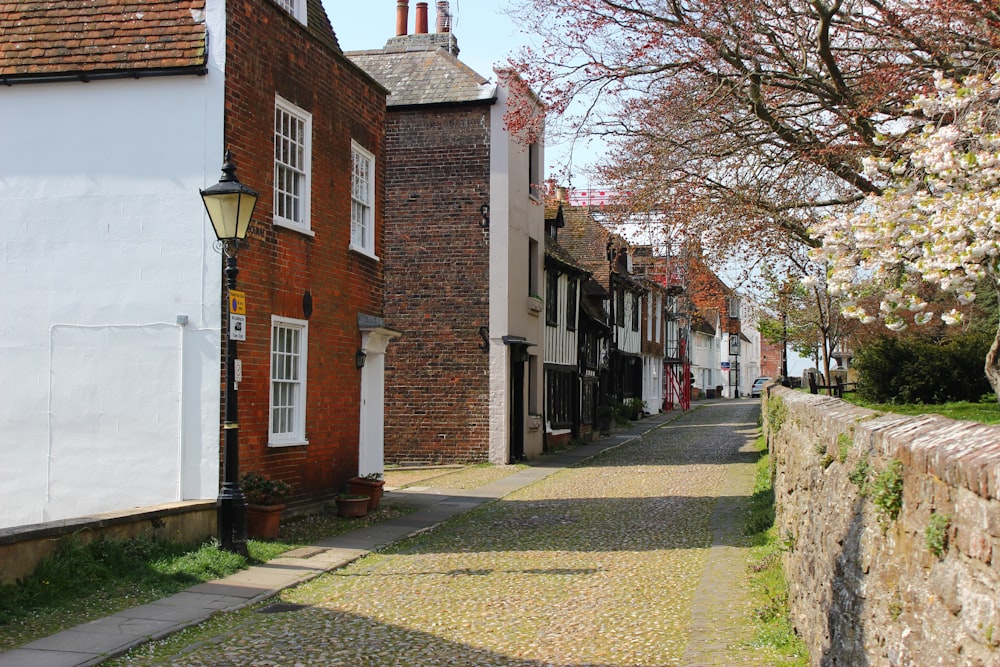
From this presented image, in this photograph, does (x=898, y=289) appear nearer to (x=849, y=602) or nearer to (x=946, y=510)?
(x=849, y=602)

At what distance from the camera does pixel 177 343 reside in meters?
11.8

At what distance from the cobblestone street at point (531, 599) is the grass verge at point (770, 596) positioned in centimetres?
16

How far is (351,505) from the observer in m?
14.1

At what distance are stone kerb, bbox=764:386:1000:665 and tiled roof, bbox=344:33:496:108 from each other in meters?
17.6

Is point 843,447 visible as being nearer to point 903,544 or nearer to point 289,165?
point 903,544

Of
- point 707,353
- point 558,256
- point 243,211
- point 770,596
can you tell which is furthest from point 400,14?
point 707,353

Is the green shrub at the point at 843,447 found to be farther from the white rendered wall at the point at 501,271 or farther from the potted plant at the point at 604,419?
the potted plant at the point at 604,419

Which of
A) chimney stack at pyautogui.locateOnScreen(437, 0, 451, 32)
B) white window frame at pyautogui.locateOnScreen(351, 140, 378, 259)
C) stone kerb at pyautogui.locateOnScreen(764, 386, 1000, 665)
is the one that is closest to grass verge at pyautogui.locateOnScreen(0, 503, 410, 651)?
stone kerb at pyautogui.locateOnScreen(764, 386, 1000, 665)

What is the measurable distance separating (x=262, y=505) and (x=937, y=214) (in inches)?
321

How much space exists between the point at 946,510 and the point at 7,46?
1275 centimetres

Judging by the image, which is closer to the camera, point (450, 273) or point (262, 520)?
point (262, 520)

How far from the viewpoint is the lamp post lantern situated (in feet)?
33.7

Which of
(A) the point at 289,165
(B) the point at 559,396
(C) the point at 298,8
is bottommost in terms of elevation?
(B) the point at 559,396

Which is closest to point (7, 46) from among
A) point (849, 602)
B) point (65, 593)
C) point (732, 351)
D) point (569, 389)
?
point (65, 593)
